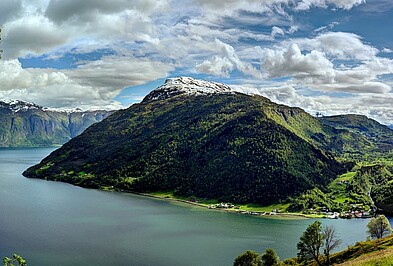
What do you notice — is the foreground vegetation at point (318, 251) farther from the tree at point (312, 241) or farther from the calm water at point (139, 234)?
the calm water at point (139, 234)

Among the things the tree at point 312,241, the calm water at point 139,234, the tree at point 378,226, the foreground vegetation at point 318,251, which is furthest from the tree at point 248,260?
the tree at point 378,226

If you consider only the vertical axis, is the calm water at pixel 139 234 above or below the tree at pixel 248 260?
below

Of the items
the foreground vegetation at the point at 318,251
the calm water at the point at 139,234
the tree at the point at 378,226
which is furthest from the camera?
the tree at the point at 378,226

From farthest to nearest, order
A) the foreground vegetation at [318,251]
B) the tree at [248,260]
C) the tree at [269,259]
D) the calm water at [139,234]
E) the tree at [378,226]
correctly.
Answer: the tree at [378,226] < the calm water at [139,234] < the tree at [269,259] < the tree at [248,260] < the foreground vegetation at [318,251]

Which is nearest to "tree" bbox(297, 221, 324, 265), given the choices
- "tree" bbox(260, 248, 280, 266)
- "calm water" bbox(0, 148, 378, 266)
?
"tree" bbox(260, 248, 280, 266)

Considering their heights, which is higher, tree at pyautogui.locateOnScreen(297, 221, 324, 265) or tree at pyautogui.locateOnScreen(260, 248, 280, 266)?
tree at pyautogui.locateOnScreen(297, 221, 324, 265)

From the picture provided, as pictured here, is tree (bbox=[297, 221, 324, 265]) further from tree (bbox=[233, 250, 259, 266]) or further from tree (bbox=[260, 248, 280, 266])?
tree (bbox=[233, 250, 259, 266])

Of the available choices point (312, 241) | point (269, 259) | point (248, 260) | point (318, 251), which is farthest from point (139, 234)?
point (318, 251)

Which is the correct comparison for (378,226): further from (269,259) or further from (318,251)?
(269,259)

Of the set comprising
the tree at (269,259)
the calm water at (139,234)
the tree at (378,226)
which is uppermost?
the tree at (378,226)
